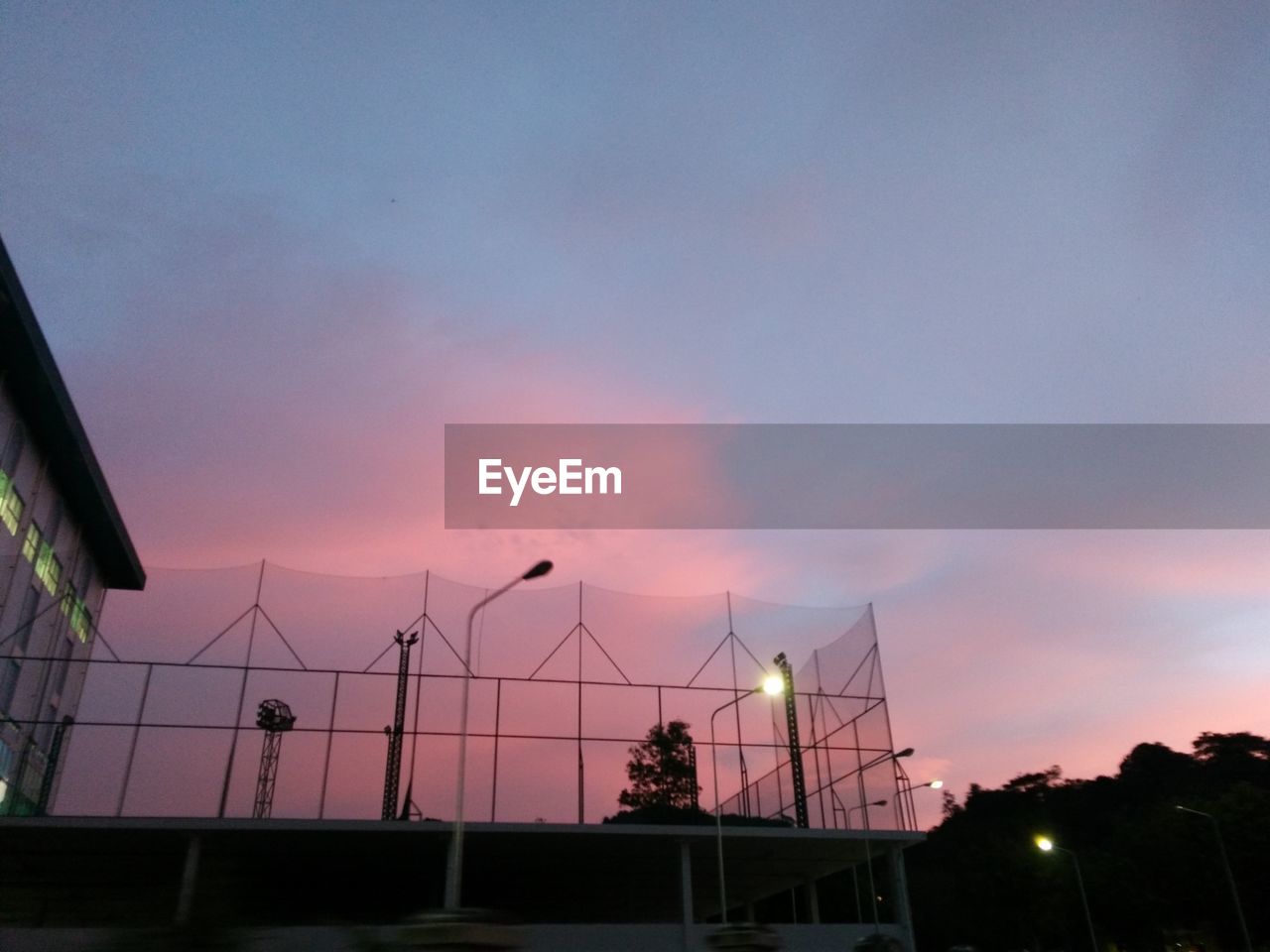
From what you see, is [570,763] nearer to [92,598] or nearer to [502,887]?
[502,887]

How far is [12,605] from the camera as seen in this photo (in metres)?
28.2

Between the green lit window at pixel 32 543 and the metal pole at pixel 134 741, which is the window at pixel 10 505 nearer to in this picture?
the green lit window at pixel 32 543

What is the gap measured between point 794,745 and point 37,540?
2556cm

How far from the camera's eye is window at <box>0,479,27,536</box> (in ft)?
90.0

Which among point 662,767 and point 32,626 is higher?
point 32,626

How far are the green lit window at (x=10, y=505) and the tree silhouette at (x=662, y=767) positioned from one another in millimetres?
19997

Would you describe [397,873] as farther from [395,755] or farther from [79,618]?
[79,618]

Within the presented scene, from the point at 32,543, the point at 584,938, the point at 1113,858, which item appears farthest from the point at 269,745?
the point at 1113,858

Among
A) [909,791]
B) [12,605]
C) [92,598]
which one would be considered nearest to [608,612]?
[909,791]

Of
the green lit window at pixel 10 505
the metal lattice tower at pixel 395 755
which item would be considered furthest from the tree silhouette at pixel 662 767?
the green lit window at pixel 10 505

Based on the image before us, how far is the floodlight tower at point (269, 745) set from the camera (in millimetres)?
22938

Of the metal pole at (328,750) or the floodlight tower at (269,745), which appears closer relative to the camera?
the metal pole at (328,750)

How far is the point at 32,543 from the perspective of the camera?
99.1ft

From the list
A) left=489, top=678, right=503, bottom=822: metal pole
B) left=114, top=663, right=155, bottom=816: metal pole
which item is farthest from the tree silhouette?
left=114, top=663, right=155, bottom=816: metal pole
